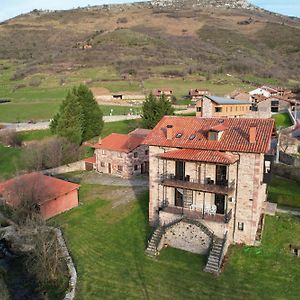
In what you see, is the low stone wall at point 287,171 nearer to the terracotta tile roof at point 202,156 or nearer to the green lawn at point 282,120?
the terracotta tile roof at point 202,156

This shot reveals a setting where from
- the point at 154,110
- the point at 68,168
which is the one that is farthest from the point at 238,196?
the point at 154,110

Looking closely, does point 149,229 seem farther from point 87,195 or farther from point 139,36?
point 139,36

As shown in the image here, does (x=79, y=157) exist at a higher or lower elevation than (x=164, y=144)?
lower

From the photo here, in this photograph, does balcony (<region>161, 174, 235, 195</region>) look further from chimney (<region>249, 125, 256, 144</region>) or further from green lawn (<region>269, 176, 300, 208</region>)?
green lawn (<region>269, 176, 300, 208</region>)

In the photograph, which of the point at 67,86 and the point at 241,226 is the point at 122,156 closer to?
the point at 241,226

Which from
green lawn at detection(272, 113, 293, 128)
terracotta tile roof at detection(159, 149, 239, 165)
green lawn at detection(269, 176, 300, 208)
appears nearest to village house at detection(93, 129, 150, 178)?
green lawn at detection(269, 176, 300, 208)

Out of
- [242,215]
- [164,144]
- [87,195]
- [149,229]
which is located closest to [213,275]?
[242,215]
